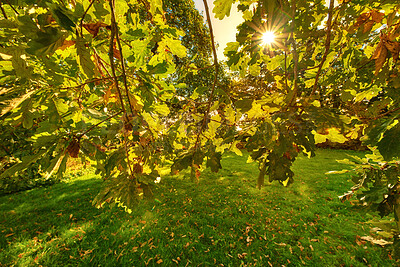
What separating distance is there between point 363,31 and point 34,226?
245 inches

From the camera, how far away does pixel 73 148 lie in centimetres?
96

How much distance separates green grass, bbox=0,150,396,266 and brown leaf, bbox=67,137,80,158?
1.05 meters

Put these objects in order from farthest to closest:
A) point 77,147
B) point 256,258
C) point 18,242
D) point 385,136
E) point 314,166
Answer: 1. point 314,166
2. point 18,242
3. point 256,258
4. point 77,147
5. point 385,136

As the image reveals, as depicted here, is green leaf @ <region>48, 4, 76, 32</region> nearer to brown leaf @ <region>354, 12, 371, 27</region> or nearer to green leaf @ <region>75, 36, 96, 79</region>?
green leaf @ <region>75, 36, 96, 79</region>

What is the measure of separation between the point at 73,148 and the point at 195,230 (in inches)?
132

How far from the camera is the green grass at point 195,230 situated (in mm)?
2795

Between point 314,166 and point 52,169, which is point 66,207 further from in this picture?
point 314,166

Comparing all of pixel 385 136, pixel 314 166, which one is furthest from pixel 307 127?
pixel 314 166

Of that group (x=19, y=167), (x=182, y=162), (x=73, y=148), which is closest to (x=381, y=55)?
(x=182, y=162)

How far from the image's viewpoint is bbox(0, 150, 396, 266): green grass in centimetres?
279

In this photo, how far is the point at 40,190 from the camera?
19.0 ft

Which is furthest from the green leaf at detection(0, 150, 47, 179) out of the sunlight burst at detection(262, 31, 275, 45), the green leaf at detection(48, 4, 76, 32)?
the sunlight burst at detection(262, 31, 275, 45)

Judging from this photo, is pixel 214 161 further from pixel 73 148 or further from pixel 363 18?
pixel 363 18

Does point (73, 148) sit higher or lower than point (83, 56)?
lower
